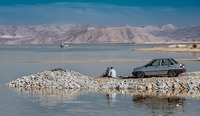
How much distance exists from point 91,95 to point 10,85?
772 centimetres

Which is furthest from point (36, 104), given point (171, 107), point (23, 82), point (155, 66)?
point (155, 66)

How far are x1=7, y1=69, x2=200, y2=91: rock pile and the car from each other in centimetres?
68

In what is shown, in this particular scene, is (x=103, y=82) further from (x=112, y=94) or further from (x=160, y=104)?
(x=160, y=104)

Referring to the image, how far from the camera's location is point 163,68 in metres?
31.6

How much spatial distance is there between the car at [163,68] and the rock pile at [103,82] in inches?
26.8

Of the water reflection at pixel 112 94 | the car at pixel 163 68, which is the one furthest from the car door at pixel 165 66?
the water reflection at pixel 112 94

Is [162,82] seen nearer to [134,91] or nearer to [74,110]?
[134,91]

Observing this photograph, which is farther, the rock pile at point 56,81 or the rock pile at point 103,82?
the rock pile at point 56,81

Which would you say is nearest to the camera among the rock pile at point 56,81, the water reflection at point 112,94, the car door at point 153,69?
the water reflection at point 112,94

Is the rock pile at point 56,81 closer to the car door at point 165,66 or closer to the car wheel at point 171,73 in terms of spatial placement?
the car door at point 165,66

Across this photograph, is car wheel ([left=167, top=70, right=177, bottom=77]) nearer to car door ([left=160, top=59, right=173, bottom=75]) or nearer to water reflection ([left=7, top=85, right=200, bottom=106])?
car door ([left=160, top=59, right=173, bottom=75])

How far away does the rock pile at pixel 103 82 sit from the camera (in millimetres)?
28844

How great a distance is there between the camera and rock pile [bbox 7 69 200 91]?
2884cm

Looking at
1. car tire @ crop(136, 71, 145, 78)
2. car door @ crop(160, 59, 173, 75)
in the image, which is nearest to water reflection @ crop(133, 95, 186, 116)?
car door @ crop(160, 59, 173, 75)
